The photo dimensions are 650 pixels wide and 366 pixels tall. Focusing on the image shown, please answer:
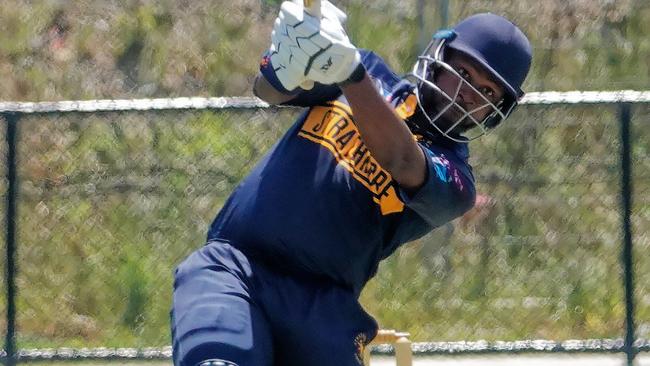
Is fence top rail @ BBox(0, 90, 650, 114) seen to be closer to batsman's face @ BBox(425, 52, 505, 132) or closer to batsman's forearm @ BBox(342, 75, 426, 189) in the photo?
batsman's face @ BBox(425, 52, 505, 132)

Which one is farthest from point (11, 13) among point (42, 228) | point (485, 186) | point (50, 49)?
point (485, 186)

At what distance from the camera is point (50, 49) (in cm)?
952

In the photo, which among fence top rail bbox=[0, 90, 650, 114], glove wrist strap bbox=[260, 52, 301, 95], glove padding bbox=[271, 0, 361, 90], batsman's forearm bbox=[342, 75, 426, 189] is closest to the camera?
glove padding bbox=[271, 0, 361, 90]

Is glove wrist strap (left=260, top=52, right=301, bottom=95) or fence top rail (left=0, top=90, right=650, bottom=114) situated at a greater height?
glove wrist strap (left=260, top=52, right=301, bottom=95)

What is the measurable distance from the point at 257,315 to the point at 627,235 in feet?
10.9

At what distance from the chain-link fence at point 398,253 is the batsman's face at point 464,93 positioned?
2.79m

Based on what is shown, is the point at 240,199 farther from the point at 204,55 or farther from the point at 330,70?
the point at 204,55

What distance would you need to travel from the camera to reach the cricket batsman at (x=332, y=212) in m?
3.45

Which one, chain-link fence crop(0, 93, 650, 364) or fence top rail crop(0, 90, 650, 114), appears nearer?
fence top rail crop(0, 90, 650, 114)

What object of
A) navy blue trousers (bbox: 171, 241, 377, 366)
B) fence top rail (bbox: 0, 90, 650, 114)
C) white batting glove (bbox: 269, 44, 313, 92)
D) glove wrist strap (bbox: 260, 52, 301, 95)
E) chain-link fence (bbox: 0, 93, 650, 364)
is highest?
white batting glove (bbox: 269, 44, 313, 92)

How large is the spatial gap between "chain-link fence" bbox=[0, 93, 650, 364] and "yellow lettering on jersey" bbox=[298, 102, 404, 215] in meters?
2.66

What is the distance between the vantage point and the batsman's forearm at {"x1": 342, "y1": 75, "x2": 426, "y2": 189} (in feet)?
10.6

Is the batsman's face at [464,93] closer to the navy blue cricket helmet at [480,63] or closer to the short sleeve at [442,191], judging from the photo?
the navy blue cricket helmet at [480,63]

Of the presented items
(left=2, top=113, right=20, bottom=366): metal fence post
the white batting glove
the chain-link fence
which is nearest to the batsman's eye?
the white batting glove
